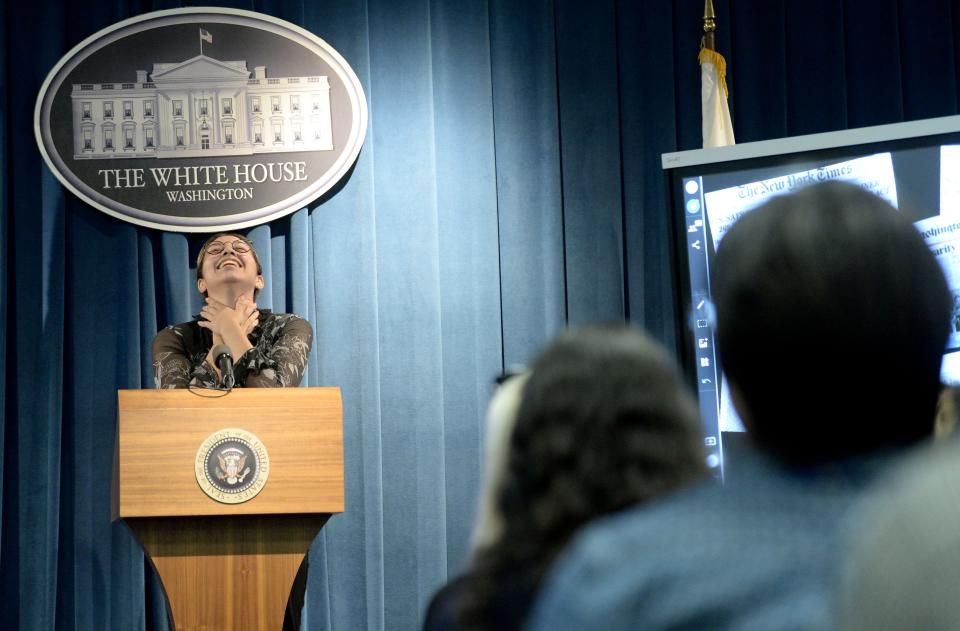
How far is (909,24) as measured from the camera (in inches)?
184

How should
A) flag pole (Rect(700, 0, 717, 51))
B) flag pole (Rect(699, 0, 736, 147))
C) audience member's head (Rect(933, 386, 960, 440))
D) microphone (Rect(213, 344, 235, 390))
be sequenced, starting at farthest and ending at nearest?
1. flag pole (Rect(699, 0, 736, 147))
2. flag pole (Rect(700, 0, 717, 51))
3. microphone (Rect(213, 344, 235, 390))
4. audience member's head (Rect(933, 386, 960, 440))

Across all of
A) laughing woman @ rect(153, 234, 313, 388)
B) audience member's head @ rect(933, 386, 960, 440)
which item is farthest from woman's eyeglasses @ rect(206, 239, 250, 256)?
audience member's head @ rect(933, 386, 960, 440)

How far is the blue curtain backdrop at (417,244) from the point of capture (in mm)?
4176

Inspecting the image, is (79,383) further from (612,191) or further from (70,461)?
(612,191)

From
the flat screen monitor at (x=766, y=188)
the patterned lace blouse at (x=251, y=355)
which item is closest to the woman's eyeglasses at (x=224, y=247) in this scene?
the patterned lace blouse at (x=251, y=355)

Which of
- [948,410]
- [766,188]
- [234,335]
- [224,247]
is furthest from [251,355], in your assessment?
[948,410]

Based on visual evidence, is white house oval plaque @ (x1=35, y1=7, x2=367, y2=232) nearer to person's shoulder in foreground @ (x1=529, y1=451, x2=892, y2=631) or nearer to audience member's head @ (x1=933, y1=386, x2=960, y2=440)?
audience member's head @ (x1=933, y1=386, x2=960, y2=440)

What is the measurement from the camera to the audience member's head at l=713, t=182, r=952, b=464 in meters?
0.73

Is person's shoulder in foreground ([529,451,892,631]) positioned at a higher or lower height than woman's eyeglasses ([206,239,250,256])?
lower

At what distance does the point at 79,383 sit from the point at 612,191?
2140mm

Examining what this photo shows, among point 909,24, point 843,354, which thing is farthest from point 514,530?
point 909,24

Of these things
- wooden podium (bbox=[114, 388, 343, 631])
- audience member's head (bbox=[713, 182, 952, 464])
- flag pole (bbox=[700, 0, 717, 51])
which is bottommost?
wooden podium (bbox=[114, 388, 343, 631])

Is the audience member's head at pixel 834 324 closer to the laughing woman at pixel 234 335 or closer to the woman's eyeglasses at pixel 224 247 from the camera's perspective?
the laughing woman at pixel 234 335

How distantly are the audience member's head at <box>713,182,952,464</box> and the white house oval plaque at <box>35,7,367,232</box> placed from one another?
366cm
